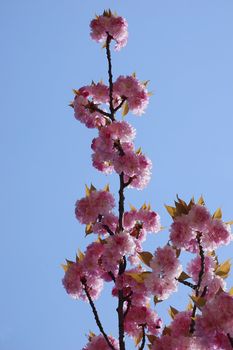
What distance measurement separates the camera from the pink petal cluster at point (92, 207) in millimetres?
5188

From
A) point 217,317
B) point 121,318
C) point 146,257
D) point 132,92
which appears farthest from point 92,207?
point 217,317

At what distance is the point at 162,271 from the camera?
4617 millimetres

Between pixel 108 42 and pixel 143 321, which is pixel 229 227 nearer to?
pixel 143 321

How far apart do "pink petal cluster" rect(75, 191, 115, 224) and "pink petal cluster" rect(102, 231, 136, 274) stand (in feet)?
1.07

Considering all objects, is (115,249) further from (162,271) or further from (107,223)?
(162,271)

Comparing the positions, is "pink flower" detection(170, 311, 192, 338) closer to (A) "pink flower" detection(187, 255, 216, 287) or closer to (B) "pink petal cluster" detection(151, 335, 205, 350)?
(B) "pink petal cluster" detection(151, 335, 205, 350)

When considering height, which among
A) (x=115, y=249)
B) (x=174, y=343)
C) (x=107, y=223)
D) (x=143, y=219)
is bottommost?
(x=174, y=343)

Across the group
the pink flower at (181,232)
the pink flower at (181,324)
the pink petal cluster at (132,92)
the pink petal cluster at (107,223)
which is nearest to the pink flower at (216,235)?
the pink flower at (181,232)

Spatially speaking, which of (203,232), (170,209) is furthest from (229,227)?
(170,209)

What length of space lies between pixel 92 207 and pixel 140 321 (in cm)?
119

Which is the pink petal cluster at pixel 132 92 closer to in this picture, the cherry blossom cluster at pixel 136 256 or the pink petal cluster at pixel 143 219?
the cherry blossom cluster at pixel 136 256

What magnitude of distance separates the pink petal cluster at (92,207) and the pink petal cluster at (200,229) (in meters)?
0.81

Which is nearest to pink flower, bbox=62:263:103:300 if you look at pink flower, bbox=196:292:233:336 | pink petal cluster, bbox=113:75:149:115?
pink flower, bbox=196:292:233:336

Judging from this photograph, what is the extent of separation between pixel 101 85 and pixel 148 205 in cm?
149
